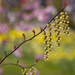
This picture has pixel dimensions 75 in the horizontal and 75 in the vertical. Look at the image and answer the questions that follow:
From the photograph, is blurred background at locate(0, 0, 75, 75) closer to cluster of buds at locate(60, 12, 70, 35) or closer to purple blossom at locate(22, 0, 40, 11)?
purple blossom at locate(22, 0, 40, 11)

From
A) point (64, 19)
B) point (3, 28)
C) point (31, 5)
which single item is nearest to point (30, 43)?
point (31, 5)

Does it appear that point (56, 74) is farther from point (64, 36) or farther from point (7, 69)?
point (64, 36)

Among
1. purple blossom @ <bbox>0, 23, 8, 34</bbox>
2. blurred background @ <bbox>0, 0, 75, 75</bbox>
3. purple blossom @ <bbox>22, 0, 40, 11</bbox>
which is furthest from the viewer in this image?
purple blossom @ <bbox>22, 0, 40, 11</bbox>

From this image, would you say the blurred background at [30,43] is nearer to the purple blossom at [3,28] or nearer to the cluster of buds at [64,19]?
the purple blossom at [3,28]

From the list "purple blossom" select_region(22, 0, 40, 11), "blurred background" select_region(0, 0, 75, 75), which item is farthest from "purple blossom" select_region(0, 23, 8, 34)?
"purple blossom" select_region(22, 0, 40, 11)

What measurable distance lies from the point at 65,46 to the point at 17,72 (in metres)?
2.15

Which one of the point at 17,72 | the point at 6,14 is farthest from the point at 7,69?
the point at 6,14

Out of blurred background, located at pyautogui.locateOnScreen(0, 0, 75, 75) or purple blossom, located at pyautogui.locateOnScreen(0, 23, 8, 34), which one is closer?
purple blossom, located at pyautogui.locateOnScreen(0, 23, 8, 34)

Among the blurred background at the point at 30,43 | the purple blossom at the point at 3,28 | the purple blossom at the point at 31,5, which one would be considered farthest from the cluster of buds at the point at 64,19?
the purple blossom at the point at 31,5

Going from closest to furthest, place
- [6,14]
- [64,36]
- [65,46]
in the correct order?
[6,14] → [65,46] → [64,36]

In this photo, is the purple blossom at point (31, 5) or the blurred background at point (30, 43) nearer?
the blurred background at point (30, 43)

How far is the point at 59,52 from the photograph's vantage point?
266 inches

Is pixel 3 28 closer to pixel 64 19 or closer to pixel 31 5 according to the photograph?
pixel 31 5

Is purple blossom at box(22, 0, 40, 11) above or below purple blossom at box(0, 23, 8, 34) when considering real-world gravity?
above
